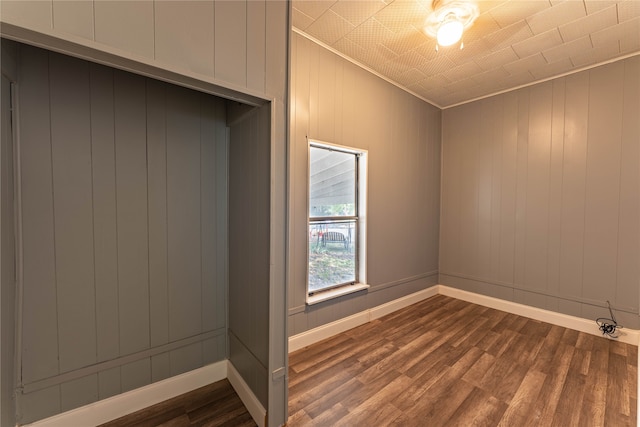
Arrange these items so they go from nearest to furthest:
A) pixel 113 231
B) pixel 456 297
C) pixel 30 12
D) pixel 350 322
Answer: pixel 30 12 → pixel 113 231 → pixel 350 322 → pixel 456 297

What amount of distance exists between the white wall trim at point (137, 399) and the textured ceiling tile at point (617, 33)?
4.25 meters

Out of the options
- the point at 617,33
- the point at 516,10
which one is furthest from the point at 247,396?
the point at 617,33

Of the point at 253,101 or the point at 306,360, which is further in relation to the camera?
the point at 306,360

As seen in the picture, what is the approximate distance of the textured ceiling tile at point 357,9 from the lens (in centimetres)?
201

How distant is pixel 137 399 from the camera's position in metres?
1.75

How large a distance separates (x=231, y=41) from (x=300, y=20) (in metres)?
1.18

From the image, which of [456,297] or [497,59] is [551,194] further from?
[456,297]

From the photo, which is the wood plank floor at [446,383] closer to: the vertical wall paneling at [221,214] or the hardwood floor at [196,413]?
the hardwood floor at [196,413]

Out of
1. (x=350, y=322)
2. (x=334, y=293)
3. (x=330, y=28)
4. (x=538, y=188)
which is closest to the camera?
(x=330, y=28)

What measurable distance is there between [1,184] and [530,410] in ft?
10.8

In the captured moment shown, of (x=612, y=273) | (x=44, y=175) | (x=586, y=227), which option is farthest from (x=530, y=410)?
(x=44, y=175)

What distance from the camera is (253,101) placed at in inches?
59.6

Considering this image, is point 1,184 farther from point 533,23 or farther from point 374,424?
point 533,23

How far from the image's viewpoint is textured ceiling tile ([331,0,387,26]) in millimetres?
2006
